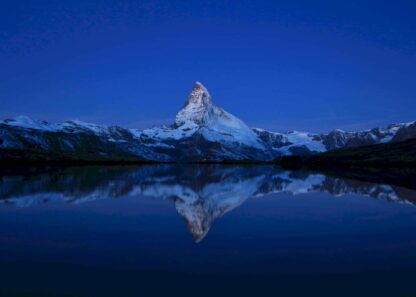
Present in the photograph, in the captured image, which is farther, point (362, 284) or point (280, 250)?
point (280, 250)

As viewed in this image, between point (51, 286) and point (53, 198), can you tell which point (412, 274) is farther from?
point (53, 198)

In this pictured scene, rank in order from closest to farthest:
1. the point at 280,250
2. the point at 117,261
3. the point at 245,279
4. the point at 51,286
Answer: the point at 51,286, the point at 245,279, the point at 117,261, the point at 280,250

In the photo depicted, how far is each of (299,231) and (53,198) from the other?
28.9 meters

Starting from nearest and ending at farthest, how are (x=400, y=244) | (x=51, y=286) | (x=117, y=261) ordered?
(x=51, y=286) → (x=117, y=261) → (x=400, y=244)

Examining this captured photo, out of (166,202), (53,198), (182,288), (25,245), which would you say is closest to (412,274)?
(182,288)

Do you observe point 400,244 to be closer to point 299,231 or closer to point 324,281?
point 299,231

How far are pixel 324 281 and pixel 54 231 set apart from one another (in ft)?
56.4

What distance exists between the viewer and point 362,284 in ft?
53.3

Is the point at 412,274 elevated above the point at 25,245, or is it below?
below

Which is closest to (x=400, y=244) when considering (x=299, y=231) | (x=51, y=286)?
(x=299, y=231)

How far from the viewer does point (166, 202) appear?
43.6 meters

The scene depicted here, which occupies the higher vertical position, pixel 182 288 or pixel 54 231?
pixel 54 231

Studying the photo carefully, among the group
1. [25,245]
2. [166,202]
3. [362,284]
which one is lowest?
[362,284]

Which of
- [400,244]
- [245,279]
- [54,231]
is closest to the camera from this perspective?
[245,279]
